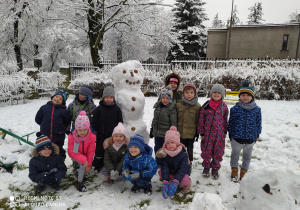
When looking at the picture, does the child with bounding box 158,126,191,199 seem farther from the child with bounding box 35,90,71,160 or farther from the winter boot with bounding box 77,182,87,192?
the child with bounding box 35,90,71,160

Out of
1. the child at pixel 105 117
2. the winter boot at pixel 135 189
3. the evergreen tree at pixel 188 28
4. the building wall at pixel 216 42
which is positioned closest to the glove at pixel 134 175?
the winter boot at pixel 135 189

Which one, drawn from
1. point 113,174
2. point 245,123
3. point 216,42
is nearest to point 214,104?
point 245,123

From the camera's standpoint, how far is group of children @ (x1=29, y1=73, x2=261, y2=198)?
3.04m

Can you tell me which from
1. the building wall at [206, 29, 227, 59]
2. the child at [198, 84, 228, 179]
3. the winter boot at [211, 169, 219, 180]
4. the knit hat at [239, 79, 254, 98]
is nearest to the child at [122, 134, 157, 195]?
the child at [198, 84, 228, 179]

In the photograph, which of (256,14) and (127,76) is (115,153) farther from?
(256,14)

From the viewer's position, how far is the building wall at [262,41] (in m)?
21.3

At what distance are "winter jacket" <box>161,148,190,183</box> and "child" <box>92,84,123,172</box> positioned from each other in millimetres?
1129

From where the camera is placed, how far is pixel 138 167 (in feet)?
9.99

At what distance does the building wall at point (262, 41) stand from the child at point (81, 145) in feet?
70.5

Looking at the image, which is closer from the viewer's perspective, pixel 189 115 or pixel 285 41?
pixel 189 115

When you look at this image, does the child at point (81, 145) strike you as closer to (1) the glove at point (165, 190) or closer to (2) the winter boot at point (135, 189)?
(2) the winter boot at point (135, 189)

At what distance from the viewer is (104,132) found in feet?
11.8

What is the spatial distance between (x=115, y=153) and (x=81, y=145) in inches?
22.0

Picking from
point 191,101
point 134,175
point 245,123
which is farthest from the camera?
point 191,101
